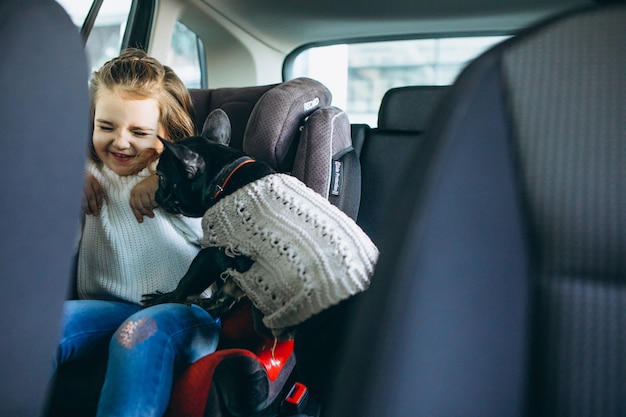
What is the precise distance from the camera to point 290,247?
99 cm

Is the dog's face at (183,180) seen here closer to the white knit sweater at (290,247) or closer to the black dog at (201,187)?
the black dog at (201,187)

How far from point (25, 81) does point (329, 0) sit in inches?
89.4

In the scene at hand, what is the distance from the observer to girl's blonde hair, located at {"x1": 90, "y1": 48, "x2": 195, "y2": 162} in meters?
1.32

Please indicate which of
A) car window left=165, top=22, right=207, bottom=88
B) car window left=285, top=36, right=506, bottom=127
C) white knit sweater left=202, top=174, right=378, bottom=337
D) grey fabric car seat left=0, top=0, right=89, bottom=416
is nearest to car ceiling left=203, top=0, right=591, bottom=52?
Answer: car window left=285, top=36, right=506, bottom=127

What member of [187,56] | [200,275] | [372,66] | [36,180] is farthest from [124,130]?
[372,66]

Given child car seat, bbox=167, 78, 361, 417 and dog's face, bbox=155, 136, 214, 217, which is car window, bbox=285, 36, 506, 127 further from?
dog's face, bbox=155, 136, 214, 217

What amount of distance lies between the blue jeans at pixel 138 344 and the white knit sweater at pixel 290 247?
15cm

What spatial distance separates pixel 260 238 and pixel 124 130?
523mm

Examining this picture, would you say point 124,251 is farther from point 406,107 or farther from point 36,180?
point 406,107

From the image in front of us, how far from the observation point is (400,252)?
0.50 metres

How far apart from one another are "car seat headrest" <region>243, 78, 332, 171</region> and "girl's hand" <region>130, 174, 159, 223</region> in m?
0.33

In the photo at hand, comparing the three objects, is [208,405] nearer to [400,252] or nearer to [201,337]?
[201,337]

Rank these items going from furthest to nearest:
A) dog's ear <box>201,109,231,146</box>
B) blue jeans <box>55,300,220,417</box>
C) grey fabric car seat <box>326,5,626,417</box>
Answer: dog's ear <box>201,109,231,146</box> < blue jeans <box>55,300,220,417</box> < grey fabric car seat <box>326,5,626,417</box>

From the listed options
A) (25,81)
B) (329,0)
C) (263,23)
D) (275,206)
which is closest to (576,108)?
(25,81)
